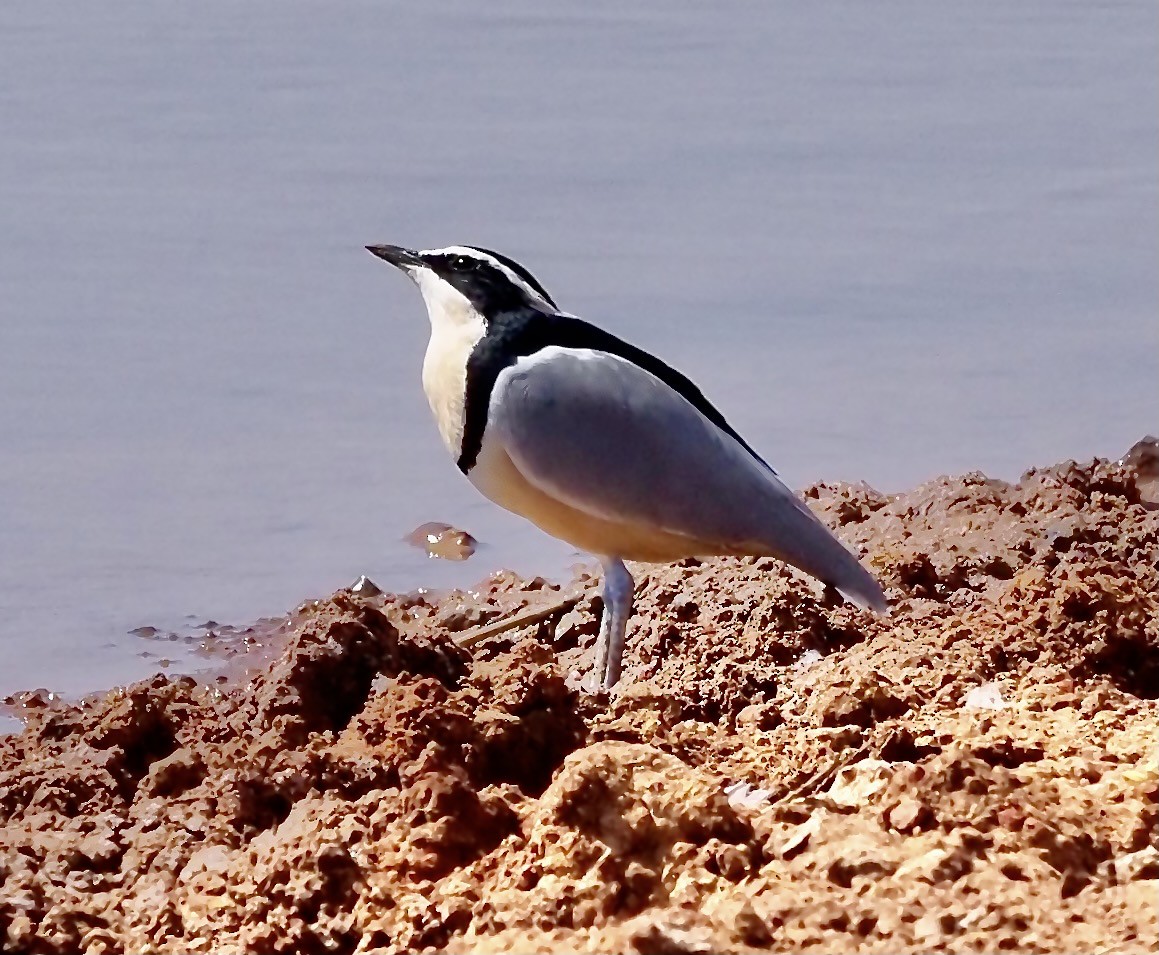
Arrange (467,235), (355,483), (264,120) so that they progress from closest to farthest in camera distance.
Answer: (355,483), (467,235), (264,120)

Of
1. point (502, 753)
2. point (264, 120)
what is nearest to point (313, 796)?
point (502, 753)

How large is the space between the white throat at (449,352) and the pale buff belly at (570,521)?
0.19 m

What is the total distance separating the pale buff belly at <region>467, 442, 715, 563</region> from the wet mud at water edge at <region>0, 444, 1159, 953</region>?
30 centimetres

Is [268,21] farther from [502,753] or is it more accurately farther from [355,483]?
[502,753]

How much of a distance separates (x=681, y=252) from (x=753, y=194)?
107 cm

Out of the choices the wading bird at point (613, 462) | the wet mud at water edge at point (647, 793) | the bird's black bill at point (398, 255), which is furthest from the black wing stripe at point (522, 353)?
the wet mud at water edge at point (647, 793)

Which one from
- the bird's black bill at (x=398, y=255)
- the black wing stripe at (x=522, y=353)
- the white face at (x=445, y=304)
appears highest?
the bird's black bill at (x=398, y=255)

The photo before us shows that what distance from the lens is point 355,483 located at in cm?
871

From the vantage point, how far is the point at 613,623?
5.87 meters

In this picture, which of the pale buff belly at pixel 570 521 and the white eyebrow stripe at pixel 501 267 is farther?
the white eyebrow stripe at pixel 501 267

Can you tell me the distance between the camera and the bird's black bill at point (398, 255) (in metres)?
6.73

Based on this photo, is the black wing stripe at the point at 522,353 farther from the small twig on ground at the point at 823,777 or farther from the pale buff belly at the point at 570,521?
the small twig on ground at the point at 823,777

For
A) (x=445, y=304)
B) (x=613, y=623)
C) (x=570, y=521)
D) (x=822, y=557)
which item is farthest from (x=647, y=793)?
(x=445, y=304)

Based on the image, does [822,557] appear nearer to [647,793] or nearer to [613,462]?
[613,462]
